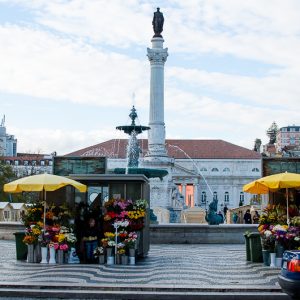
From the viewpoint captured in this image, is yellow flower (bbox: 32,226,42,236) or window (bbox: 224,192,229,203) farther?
window (bbox: 224,192,229,203)

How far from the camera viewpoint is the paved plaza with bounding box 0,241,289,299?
12680 mm

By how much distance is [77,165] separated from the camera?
1126 inches

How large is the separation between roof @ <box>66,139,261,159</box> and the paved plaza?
9899 centimetres

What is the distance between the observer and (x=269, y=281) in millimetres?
13781

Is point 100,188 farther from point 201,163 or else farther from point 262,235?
point 201,163

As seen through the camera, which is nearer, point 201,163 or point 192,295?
point 192,295

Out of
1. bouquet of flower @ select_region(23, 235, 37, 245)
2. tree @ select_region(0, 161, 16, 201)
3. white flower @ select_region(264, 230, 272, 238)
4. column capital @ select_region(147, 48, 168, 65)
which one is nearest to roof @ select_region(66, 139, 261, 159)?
column capital @ select_region(147, 48, 168, 65)

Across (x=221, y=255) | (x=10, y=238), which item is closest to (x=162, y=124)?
(x=10, y=238)

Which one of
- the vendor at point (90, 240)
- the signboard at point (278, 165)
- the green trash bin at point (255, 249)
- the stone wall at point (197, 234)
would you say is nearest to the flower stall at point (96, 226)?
the vendor at point (90, 240)

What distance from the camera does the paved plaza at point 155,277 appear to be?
41.6ft

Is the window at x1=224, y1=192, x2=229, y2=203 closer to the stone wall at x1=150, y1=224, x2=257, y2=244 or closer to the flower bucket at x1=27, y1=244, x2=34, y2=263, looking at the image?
the stone wall at x1=150, y1=224, x2=257, y2=244

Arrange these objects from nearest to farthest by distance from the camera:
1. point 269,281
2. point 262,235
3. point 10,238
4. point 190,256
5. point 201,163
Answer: point 269,281
point 262,235
point 190,256
point 10,238
point 201,163

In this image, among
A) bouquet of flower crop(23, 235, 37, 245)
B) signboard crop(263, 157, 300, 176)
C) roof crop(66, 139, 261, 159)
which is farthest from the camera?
roof crop(66, 139, 261, 159)

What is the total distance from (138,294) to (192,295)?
3.08 feet
